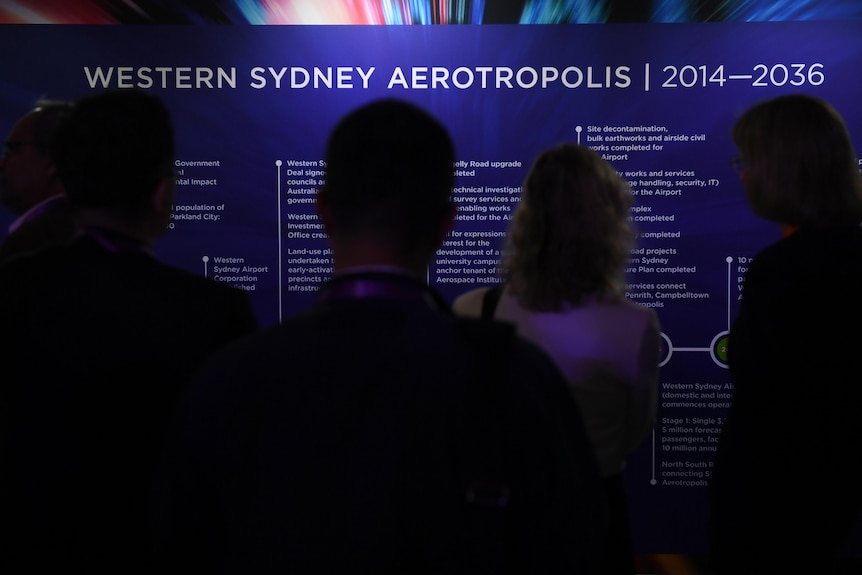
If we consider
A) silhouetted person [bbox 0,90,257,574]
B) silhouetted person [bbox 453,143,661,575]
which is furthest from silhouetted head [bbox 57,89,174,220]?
silhouetted person [bbox 453,143,661,575]

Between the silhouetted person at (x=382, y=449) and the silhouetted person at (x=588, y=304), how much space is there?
955 mm

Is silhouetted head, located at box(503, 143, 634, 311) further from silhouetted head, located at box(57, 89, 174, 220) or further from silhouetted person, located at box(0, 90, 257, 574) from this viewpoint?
silhouetted head, located at box(57, 89, 174, 220)

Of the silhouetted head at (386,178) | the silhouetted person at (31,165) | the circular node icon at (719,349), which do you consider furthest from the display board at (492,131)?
the silhouetted head at (386,178)

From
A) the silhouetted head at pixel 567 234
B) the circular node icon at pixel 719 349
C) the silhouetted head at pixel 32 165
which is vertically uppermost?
the silhouetted head at pixel 32 165

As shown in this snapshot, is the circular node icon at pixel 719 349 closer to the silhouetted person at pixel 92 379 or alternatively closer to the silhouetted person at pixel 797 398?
the silhouetted person at pixel 797 398

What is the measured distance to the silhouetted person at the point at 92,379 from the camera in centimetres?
144

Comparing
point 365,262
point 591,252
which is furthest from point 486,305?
point 365,262

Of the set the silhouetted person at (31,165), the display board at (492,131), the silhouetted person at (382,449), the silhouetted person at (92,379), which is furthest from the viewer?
the display board at (492,131)

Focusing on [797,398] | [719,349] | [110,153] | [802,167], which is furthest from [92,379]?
[719,349]

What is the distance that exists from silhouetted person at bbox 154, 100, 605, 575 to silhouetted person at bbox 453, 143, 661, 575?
3.13ft

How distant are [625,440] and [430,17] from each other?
2088 millimetres

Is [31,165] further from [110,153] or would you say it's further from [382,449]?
[382,449]

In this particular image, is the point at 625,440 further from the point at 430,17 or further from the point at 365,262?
the point at 430,17

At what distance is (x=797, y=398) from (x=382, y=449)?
1278 millimetres
